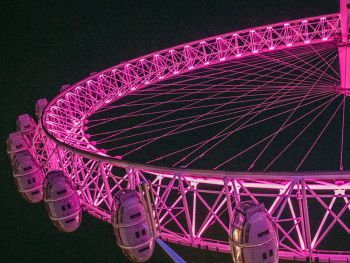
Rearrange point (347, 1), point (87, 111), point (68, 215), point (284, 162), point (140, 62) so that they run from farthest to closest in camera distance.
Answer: point (284, 162) → point (140, 62) → point (87, 111) → point (347, 1) → point (68, 215)

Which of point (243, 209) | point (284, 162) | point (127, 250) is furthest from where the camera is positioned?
point (284, 162)

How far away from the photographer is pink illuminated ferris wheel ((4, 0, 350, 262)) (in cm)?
1189

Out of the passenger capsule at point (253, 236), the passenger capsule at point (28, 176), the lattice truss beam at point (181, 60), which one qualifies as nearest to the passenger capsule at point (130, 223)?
the passenger capsule at point (253, 236)

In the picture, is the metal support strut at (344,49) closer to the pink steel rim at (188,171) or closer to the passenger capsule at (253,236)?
the pink steel rim at (188,171)

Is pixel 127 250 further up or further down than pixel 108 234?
further up

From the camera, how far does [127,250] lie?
42.3ft

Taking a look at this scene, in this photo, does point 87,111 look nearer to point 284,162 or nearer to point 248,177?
point 284,162

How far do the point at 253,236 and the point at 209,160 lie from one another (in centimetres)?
1723

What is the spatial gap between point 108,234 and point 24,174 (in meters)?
14.9

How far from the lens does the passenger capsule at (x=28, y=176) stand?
16.5m

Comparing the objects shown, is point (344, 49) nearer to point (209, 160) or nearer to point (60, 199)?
point (60, 199)

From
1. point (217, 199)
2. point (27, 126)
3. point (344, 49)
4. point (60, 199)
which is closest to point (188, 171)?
point (217, 199)

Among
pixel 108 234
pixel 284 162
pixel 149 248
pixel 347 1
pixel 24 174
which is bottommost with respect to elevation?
pixel 108 234

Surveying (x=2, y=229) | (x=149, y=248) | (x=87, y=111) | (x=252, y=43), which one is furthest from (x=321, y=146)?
(x=2, y=229)
